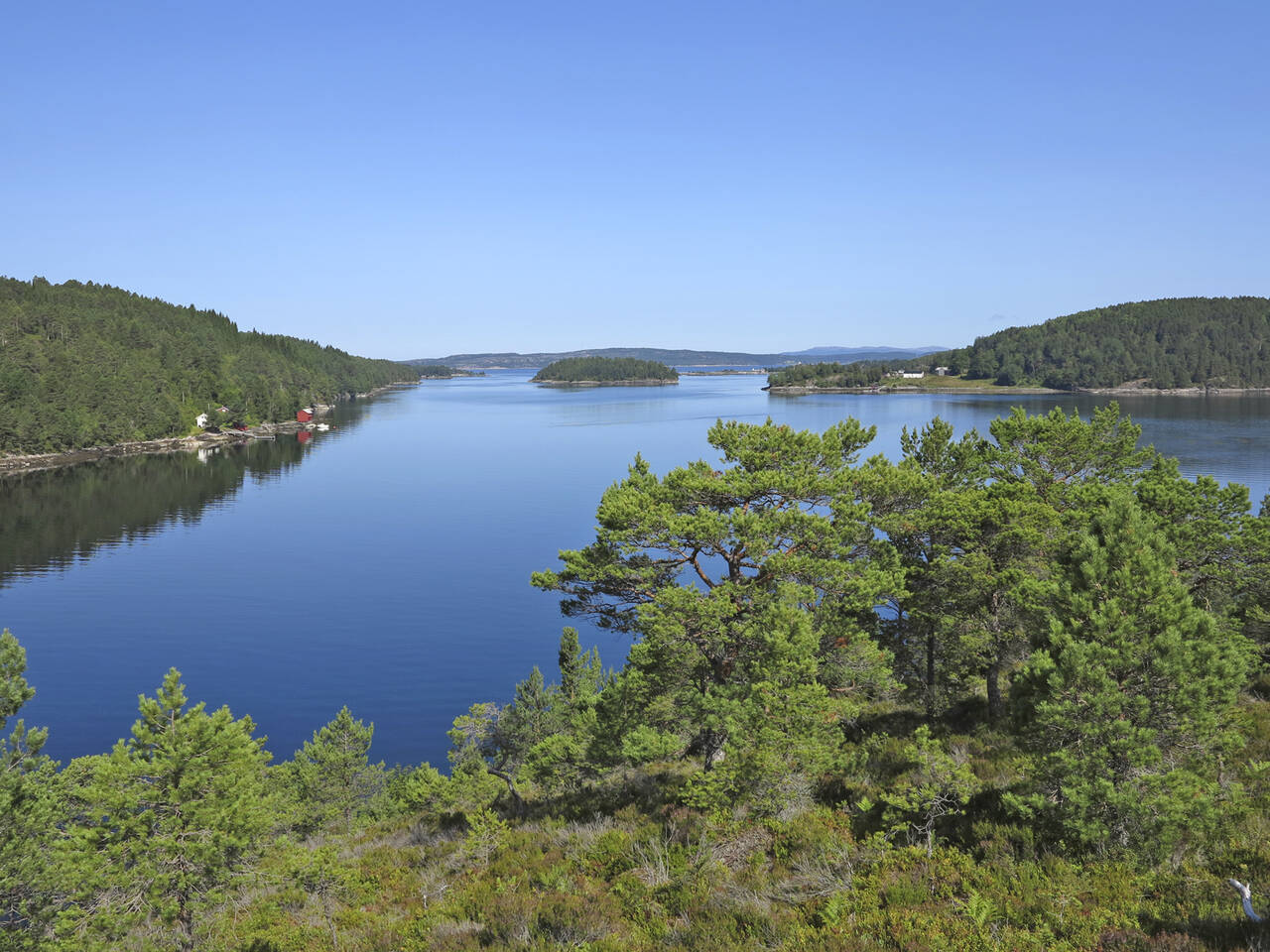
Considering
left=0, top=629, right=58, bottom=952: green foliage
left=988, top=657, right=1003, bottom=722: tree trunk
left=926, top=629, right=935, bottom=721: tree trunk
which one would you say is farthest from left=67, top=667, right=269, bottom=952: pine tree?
left=988, top=657, right=1003, bottom=722: tree trunk

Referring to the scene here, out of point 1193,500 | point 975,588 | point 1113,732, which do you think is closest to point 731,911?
point 1113,732

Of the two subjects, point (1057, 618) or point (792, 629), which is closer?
point (1057, 618)

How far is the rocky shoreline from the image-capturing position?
397ft

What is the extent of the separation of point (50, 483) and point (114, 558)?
42915mm

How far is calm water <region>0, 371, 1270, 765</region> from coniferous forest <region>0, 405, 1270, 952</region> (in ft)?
A: 61.4

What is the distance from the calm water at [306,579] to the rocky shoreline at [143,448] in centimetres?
790

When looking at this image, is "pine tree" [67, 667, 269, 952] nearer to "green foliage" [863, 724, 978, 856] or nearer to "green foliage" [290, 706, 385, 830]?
"green foliage" [863, 724, 978, 856]

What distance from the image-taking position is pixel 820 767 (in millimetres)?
17656

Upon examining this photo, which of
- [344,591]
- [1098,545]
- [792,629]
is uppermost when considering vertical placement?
[1098,545]

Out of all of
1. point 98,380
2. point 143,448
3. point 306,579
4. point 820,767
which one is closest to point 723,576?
point 820,767

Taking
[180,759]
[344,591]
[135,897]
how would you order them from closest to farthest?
[135,897], [180,759], [344,591]

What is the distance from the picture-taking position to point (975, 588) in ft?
82.1

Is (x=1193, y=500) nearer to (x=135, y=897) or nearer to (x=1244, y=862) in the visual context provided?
(x=1244, y=862)

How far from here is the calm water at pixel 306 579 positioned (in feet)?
155
